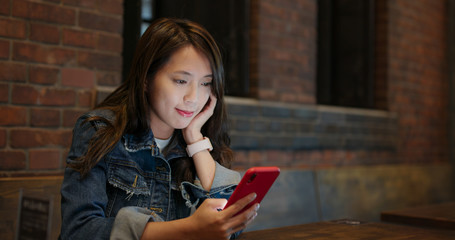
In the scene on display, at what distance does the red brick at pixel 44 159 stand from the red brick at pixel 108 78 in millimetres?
385

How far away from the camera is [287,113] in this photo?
3.30 meters

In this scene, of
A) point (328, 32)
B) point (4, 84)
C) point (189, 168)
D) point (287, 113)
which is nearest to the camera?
point (189, 168)

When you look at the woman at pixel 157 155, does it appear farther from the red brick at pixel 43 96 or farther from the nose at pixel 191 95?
the red brick at pixel 43 96

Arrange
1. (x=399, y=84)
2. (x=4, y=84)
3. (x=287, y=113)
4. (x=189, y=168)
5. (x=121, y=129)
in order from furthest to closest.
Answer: (x=399, y=84) → (x=287, y=113) → (x=4, y=84) → (x=189, y=168) → (x=121, y=129)

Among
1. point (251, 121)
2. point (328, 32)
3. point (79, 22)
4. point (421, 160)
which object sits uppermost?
point (328, 32)

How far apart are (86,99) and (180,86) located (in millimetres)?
954

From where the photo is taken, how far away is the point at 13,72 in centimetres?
206

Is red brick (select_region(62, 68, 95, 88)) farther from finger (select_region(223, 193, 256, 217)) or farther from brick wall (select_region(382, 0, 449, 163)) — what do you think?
brick wall (select_region(382, 0, 449, 163))

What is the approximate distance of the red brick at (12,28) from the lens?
6.64 feet

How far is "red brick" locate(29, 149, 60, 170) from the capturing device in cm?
212

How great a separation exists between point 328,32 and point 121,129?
2777 mm

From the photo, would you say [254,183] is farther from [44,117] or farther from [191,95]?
[44,117]

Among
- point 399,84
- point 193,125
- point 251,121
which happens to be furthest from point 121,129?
point 399,84

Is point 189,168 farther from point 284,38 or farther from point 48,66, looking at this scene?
point 284,38
